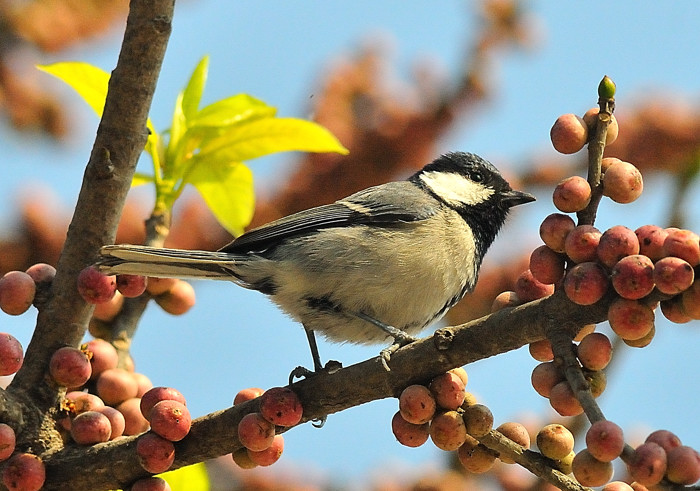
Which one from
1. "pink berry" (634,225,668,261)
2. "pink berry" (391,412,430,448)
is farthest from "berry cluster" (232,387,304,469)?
"pink berry" (634,225,668,261)

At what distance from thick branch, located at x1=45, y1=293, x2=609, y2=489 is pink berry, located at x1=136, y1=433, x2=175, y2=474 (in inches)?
2.3

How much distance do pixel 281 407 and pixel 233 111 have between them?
1.11 metres

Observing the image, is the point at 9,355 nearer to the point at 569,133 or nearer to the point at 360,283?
the point at 360,283

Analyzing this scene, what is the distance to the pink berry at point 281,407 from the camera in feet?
6.79

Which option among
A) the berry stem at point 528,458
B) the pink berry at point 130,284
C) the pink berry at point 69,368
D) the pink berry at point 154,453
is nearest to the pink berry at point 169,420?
the pink berry at point 154,453

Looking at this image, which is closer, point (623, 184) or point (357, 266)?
point (623, 184)

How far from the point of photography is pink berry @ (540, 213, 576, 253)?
1.81 metres

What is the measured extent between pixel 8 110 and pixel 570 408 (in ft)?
15.6

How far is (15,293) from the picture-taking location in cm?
225

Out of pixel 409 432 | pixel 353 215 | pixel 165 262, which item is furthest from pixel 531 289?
pixel 353 215

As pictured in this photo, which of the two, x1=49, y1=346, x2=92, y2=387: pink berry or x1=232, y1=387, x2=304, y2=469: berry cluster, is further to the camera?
x1=49, y1=346, x2=92, y2=387: pink berry


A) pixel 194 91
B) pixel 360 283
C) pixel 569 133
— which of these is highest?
pixel 194 91

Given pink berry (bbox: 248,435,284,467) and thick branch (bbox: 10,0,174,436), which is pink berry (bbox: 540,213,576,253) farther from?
thick branch (bbox: 10,0,174,436)

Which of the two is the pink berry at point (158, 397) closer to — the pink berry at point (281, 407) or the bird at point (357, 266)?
the pink berry at point (281, 407)
